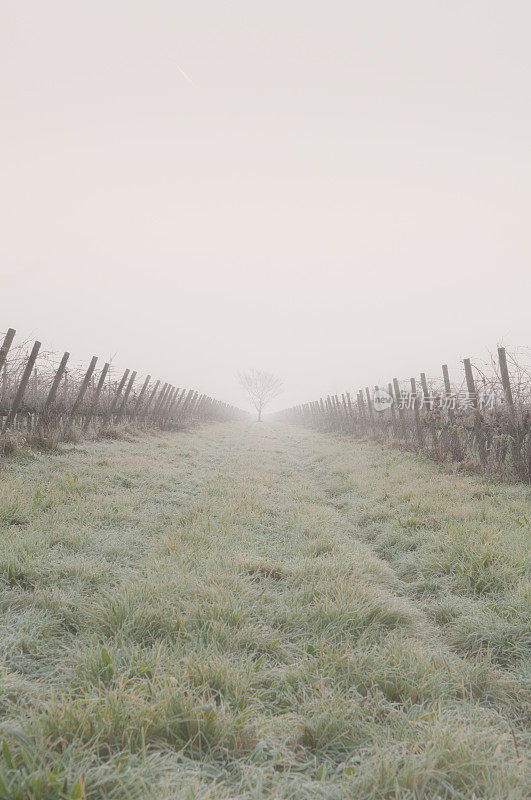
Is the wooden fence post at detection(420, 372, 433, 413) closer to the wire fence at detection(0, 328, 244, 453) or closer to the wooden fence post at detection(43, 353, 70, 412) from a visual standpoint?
the wire fence at detection(0, 328, 244, 453)

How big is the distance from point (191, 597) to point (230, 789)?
1380 millimetres

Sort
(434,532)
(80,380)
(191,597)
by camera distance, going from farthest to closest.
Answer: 1. (80,380)
2. (434,532)
3. (191,597)

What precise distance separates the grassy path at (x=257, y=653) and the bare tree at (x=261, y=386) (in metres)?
63.8

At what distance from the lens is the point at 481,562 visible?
347cm

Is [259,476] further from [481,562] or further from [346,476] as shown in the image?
[481,562]

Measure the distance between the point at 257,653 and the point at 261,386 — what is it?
6687 centimetres

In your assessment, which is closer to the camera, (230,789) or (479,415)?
(230,789)

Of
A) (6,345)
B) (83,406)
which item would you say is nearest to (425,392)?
(83,406)

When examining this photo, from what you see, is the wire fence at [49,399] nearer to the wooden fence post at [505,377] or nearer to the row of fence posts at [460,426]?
the row of fence posts at [460,426]

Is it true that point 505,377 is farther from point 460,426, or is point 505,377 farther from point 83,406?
point 83,406

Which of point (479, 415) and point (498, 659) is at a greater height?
point (479, 415)

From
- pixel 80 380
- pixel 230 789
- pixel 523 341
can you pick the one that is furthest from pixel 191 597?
pixel 523 341

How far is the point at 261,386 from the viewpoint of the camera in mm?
69125

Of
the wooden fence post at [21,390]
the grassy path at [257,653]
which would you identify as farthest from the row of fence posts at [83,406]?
the grassy path at [257,653]
